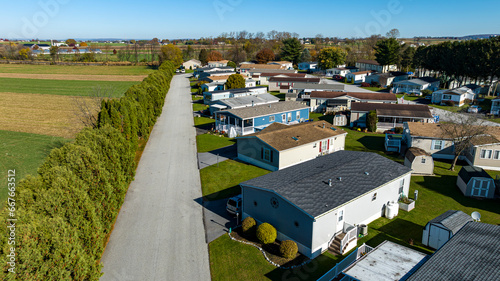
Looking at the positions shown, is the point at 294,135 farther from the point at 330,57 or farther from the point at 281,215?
the point at 330,57

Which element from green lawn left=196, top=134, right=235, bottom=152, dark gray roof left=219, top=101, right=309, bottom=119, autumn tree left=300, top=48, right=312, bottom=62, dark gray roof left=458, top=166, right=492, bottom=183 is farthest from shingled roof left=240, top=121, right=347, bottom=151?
autumn tree left=300, top=48, right=312, bottom=62

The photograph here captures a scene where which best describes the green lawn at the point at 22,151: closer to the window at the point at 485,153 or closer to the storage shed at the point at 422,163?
the storage shed at the point at 422,163

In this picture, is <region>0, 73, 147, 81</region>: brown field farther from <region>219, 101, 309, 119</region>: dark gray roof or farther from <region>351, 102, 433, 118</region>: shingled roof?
<region>351, 102, 433, 118</region>: shingled roof

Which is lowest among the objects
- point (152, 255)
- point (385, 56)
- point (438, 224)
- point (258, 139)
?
point (152, 255)

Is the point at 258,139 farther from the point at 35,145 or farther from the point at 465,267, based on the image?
the point at 35,145

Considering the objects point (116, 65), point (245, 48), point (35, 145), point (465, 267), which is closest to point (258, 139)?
point (465, 267)

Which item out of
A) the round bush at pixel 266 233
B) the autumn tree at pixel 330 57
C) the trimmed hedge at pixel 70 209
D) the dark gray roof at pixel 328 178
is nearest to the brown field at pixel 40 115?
the trimmed hedge at pixel 70 209
